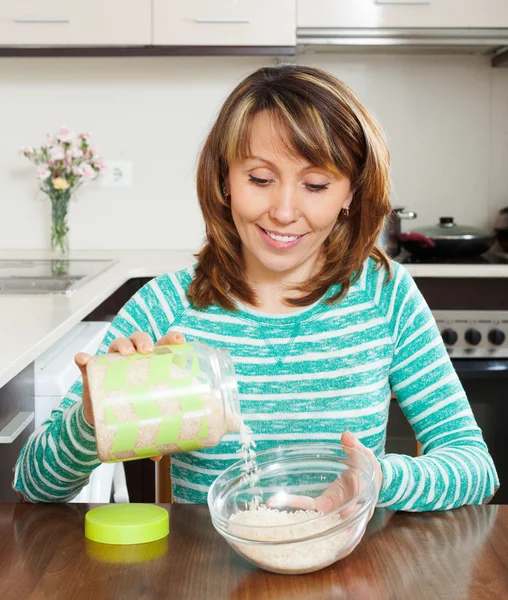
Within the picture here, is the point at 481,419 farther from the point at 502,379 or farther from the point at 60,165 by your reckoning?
the point at 60,165

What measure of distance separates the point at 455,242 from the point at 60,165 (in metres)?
1.22

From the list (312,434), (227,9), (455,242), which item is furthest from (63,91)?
(312,434)

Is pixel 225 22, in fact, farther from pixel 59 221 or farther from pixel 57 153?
pixel 59 221

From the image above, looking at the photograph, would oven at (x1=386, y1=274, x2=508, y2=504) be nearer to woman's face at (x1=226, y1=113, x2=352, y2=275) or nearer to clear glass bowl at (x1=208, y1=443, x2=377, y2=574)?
woman's face at (x1=226, y1=113, x2=352, y2=275)

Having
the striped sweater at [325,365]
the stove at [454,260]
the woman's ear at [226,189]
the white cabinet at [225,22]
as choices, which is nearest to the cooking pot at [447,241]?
the stove at [454,260]

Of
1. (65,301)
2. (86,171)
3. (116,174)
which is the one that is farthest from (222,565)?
(116,174)

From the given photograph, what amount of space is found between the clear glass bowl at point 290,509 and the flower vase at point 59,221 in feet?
6.40

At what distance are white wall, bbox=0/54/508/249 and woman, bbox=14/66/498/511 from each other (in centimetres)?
161

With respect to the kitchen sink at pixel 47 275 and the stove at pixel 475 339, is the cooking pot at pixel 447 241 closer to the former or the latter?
the stove at pixel 475 339

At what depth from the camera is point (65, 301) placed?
6.05 feet

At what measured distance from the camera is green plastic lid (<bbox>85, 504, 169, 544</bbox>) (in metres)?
0.86

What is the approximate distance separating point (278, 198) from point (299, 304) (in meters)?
0.21

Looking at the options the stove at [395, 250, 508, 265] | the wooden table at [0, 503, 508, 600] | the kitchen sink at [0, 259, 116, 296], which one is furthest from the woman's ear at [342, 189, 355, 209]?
the stove at [395, 250, 508, 265]

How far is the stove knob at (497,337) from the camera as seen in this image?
8.08 ft
